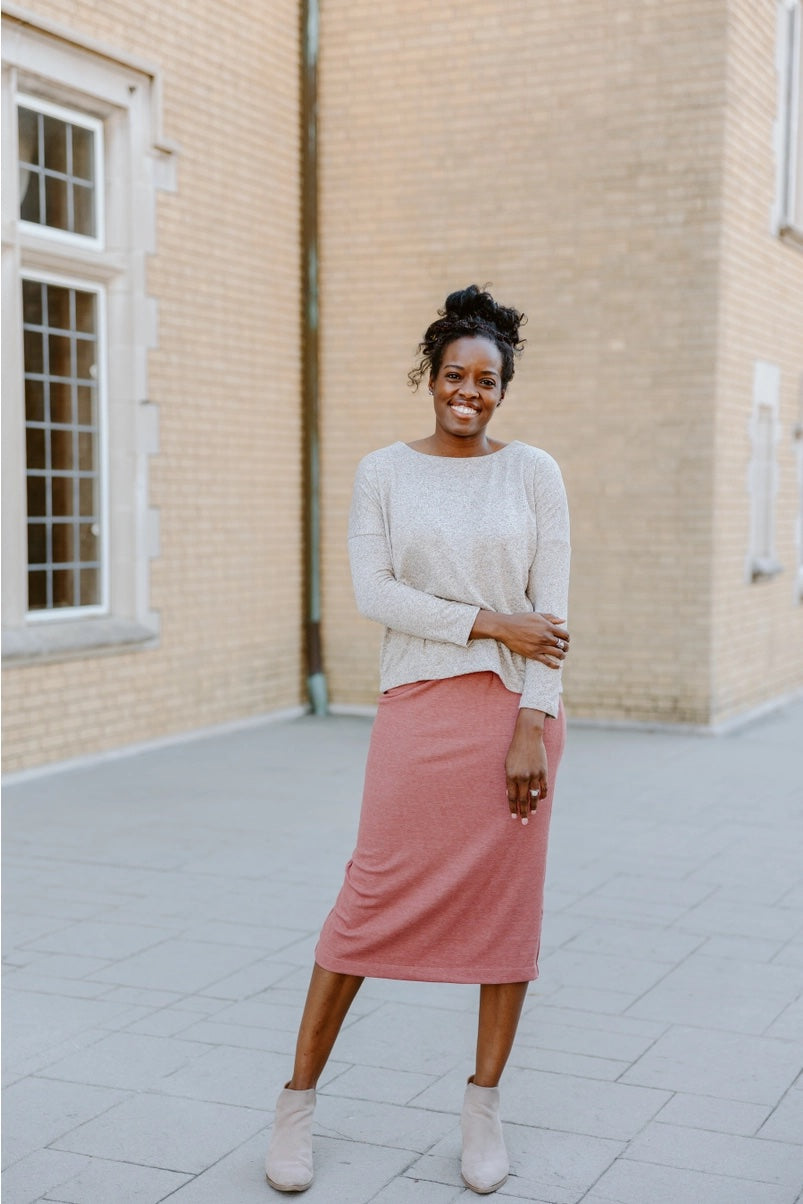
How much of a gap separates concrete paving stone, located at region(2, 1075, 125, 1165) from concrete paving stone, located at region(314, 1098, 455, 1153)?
553mm

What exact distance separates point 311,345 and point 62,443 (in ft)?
9.27

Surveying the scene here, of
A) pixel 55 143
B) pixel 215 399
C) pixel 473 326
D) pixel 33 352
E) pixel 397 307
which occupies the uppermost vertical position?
pixel 55 143

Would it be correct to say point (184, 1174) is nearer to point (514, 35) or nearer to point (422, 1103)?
point (422, 1103)

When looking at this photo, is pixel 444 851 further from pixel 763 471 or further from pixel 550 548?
pixel 763 471

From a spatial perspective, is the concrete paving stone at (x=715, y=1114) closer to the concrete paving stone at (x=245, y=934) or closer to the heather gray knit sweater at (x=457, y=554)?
the heather gray knit sweater at (x=457, y=554)

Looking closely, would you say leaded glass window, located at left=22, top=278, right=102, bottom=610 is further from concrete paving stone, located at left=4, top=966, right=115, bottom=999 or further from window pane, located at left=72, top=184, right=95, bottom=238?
concrete paving stone, located at left=4, top=966, right=115, bottom=999

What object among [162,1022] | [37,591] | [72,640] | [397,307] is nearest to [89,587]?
[37,591]

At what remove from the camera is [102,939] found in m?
5.19

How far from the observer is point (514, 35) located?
1021 cm

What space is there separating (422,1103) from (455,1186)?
0.49m

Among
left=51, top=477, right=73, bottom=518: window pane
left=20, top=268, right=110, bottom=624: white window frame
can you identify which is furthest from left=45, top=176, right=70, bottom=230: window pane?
left=51, top=477, right=73, bottom=518: window pane

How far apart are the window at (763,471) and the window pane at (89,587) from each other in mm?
4882

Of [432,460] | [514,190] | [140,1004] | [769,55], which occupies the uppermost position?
[769,55]

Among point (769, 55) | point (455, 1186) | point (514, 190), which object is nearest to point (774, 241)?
point (769, 55)
